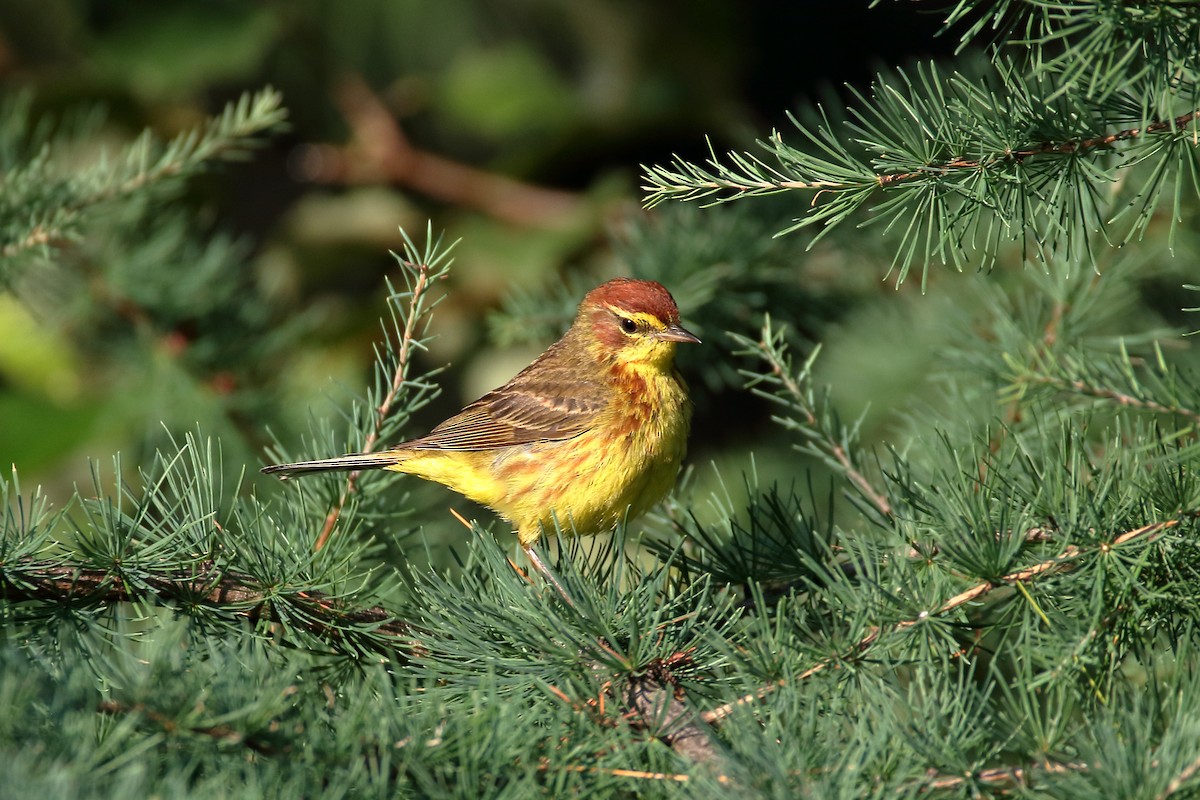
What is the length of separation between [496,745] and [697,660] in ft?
1.65

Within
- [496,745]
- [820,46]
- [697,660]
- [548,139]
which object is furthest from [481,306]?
[496,745]

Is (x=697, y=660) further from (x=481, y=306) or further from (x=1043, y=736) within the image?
(x=481, y=306)

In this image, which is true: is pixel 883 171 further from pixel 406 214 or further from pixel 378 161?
pixel 378 161

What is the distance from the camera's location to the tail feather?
2533mm

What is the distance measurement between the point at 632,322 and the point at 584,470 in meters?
0.51

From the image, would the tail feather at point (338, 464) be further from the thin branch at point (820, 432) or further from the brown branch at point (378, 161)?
the brown branch at point (378, 161)

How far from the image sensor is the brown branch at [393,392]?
7.65 feet

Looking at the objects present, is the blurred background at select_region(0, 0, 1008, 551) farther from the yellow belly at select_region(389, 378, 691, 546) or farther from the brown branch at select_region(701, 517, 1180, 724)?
the brown branch at select_region(701, 517, 1180, 724)

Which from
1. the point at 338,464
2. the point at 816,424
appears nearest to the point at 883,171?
the point at 816,424

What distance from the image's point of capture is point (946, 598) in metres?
1.94

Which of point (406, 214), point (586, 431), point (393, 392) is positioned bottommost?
point (586, 431)

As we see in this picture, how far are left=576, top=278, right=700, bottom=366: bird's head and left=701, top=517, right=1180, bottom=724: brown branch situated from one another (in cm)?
140

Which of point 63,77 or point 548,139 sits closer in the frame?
point 63,77

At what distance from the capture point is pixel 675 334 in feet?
10.9
